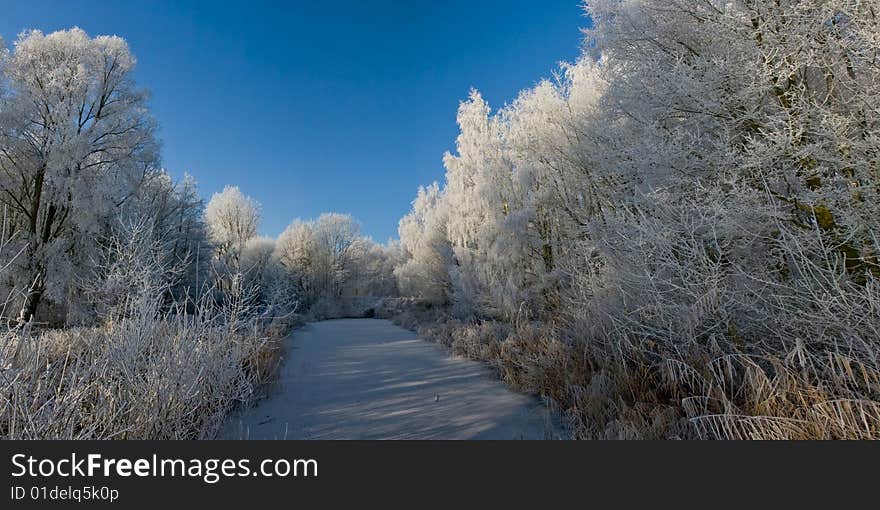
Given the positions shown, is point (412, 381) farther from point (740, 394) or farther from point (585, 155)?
point (585, 155)

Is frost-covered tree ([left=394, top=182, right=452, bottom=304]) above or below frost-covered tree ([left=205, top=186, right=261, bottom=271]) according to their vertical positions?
below

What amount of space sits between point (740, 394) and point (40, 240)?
17128 millimetres

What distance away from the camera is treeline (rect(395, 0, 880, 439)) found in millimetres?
2475

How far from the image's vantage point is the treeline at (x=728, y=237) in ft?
8.12

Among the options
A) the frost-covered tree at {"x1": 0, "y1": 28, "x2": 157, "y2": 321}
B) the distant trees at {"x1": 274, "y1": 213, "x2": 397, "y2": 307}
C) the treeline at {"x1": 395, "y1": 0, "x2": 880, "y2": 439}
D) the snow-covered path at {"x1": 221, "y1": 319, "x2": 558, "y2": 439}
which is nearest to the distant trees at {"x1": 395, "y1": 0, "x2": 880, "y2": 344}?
the treeline at {"x1": 395, "y1": 0, "x2": 880, "y2": 439}

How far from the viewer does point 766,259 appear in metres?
4.00

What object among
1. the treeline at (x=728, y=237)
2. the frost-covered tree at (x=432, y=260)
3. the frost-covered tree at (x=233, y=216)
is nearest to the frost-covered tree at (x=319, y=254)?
the frost-covered tree at (x=233, y=216)

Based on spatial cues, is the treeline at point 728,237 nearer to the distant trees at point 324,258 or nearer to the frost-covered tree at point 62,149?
the frost-covered tree at point 62,149

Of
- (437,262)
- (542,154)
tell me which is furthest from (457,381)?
(437,262)

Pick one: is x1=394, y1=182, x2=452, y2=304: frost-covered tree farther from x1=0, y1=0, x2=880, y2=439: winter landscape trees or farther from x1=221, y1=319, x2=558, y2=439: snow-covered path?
x1=221, y1=319, x2=558, y2=439: snow-covered path

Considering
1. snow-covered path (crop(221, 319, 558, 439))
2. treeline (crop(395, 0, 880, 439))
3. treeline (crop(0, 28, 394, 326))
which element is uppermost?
treeline (crop(0, 28, 394, 326))

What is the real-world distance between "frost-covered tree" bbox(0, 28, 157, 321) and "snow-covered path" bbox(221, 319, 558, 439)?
408 inches

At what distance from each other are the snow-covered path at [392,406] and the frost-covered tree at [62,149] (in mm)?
10354

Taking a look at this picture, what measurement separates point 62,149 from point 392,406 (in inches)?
544
